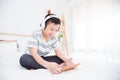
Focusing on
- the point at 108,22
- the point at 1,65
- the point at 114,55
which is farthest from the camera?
the point at 108,22

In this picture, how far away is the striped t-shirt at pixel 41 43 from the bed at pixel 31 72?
6 centimetres

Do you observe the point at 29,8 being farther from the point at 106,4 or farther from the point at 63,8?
the point at 106,4

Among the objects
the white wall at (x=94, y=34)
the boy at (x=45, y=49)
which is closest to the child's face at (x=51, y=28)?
the boy at (x=45, y=49)

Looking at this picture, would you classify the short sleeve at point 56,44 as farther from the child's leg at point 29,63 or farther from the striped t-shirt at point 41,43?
the child's leg at point 29,63

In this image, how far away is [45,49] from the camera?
54 cm

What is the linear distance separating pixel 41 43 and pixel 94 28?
0.27 metres

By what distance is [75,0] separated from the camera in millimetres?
623

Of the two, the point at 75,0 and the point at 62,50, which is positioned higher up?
the point at 75,0

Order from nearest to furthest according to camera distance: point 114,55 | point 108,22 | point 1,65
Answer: point 1,65
point 114,55
point 108,22

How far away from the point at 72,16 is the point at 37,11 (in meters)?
0.13

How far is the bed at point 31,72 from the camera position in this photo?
37cm

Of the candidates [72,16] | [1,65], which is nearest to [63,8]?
[72,16]

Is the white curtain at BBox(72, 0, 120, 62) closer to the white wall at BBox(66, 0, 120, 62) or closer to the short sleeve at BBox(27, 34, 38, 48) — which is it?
the white wall at BBox(66, 0, 120, 62)

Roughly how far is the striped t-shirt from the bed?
0.21ft
